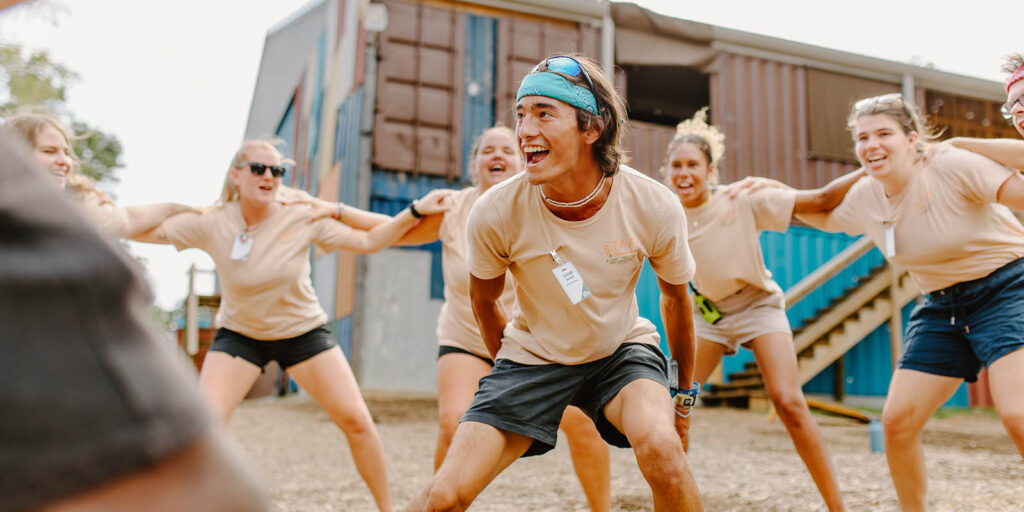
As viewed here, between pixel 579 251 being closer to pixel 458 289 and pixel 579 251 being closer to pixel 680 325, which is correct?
pixel 680 325

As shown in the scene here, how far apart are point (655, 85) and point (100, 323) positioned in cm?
1905

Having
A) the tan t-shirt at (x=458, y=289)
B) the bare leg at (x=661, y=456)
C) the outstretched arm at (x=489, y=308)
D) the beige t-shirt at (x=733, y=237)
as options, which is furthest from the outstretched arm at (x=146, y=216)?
the bare leg at (x=661, y=456)

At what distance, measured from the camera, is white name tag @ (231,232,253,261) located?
4.86m

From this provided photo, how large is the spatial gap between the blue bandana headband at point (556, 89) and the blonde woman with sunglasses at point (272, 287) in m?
1.93

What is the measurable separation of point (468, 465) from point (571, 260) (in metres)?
0.86

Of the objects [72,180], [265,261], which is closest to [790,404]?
[265,261]

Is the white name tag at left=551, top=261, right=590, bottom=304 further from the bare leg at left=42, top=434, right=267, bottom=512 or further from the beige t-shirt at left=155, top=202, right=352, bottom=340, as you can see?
the bare leg at left=42, top=434, right=267, bottom=512

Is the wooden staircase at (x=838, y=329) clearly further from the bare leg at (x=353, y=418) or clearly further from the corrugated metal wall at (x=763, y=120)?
the bare leg at (x=353, y=418)

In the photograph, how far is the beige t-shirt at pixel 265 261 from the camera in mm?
4805

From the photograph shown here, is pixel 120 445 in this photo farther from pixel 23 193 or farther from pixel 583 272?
pixel 583 272

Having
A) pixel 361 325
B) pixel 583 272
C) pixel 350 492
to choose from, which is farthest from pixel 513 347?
pixel 361 325

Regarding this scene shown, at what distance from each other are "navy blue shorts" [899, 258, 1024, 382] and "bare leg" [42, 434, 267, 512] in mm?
4022

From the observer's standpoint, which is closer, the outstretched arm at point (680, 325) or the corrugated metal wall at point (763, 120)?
the outstretched arm at point (680, 325)

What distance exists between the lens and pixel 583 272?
3.18 m
